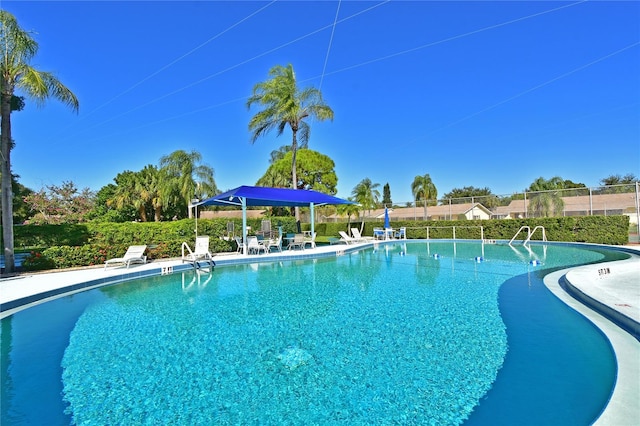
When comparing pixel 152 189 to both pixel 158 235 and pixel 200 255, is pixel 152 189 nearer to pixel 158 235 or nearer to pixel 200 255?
pixel 158 235

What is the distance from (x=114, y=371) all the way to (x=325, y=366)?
7.67 ft

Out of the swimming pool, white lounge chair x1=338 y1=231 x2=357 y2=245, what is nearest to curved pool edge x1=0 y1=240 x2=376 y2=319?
the swimming pool

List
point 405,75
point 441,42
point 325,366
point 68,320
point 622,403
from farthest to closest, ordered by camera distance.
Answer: point 405,75, point 441,42, point 68,320, point 325,366, point 622,403

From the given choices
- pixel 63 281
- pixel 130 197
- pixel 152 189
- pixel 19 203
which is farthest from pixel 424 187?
pixel 19 203

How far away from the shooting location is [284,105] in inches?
711

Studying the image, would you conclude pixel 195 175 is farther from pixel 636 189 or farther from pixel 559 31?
pixel 636 189

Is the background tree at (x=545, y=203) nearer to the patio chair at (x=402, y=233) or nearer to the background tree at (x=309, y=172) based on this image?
the patio chair at (x=402, y=233)

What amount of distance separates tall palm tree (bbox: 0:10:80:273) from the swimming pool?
4613 mm

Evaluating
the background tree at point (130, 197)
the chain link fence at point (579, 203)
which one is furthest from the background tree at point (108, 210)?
the chain link fence at point (579, 203)

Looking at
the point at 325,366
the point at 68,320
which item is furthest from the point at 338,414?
the point at 68,320

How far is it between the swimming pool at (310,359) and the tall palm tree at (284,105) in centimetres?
1308

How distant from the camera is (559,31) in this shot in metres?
13.2

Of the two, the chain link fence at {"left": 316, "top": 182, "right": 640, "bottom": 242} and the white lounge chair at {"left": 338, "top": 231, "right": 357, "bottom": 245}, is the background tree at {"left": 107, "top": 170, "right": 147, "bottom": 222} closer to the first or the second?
the white lounge chair at {"left": 338, "top": 231, "right": 357, "bottom": 245}

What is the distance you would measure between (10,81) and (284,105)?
11.4 metres
